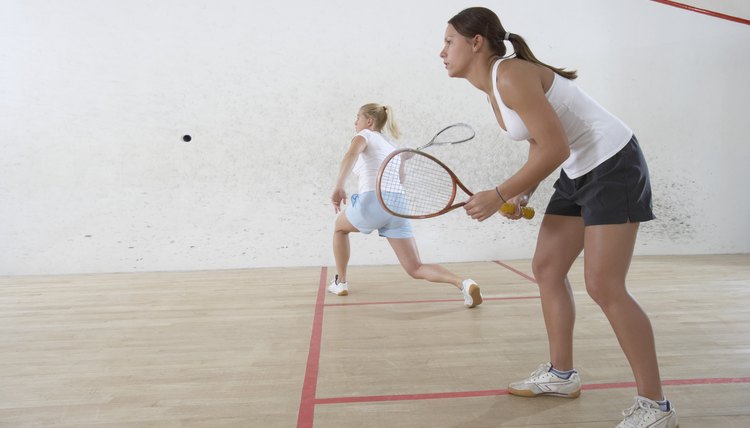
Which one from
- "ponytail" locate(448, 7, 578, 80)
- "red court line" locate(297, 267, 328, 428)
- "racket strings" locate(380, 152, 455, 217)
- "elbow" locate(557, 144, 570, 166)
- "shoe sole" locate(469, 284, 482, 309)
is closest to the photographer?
"elbow" locate(557, 144, 570, 166)

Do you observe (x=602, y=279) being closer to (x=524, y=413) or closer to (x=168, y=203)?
(x=524, y=413)

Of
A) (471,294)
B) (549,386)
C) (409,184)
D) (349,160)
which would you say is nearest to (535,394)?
(549,386)

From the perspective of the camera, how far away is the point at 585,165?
4.38 ft

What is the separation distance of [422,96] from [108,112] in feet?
7.41

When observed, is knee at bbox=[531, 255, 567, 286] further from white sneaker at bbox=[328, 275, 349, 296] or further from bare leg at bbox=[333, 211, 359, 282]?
white sneaker at bbox=[328, 275, 349, 296]

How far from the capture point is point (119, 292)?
→ 3.45 metres

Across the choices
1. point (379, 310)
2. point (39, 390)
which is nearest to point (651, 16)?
point (379, 310)

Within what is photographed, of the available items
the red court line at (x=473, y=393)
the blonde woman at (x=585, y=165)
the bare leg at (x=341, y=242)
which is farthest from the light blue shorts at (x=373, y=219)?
the blonde woman at (x=585, y=165)

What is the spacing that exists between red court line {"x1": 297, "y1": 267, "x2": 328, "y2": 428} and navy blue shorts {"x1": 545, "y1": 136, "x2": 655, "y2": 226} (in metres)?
0.78

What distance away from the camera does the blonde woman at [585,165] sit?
1.23 meters

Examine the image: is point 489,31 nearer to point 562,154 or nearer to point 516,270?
point 562,154

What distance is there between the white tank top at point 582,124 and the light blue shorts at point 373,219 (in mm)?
1492

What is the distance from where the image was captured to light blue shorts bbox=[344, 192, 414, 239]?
2799 millimetres

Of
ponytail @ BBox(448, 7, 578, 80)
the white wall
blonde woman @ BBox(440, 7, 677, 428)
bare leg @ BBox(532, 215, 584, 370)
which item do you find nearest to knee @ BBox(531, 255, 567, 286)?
bare leg @ BBox(532, 215, 584, 370)
